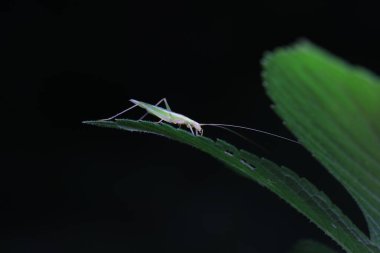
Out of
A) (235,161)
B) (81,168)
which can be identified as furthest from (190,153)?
(235,161)

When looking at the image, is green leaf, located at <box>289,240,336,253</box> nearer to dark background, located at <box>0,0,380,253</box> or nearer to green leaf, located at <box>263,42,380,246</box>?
green leaf, located at <box>263,42,380,246</box>

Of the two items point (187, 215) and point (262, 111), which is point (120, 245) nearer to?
point (187, 215)

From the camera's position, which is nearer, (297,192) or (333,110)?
(333,110)

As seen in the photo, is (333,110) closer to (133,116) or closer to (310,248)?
(310,248)

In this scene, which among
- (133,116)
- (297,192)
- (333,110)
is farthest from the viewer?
(133,116)

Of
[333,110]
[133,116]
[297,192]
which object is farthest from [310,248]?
[133,116]

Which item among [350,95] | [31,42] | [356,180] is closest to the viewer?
[350,95]

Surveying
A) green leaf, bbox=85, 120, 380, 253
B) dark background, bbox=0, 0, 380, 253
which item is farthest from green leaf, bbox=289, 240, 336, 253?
dark background, bbox=0, 0, 380, 253
